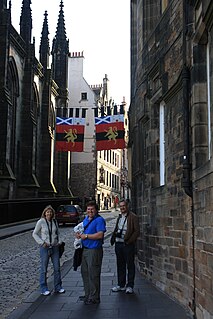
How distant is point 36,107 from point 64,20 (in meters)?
13.6

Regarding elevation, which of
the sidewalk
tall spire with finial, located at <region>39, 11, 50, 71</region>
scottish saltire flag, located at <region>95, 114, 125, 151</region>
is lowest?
the sidewalk

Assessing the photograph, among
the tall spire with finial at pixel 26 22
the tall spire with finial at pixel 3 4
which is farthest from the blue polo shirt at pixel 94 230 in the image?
the tall spire with finial at pixel 26 22

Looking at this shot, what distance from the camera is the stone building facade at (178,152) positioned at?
603 cm

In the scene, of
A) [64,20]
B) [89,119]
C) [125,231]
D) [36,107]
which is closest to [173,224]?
[125,231]

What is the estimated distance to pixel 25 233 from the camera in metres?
23.4

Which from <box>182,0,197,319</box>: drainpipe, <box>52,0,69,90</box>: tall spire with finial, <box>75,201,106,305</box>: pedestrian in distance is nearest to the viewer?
<box>182,0,197,319</box>: drainpipe

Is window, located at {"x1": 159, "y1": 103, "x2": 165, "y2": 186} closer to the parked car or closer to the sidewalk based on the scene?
the sidewalk

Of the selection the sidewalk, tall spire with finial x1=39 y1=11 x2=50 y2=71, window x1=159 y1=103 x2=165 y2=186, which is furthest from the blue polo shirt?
tall spire with finial x1=39 y1=11 x2=50 y2=71

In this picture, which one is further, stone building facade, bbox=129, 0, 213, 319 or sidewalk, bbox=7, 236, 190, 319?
sidewalk, bbox=7, 236, 190, 319

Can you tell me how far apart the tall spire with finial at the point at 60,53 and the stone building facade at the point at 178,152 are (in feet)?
133

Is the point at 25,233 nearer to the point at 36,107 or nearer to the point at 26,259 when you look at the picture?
the point at 26,259

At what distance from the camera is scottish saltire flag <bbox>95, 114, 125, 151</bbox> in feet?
Answer: 74.8

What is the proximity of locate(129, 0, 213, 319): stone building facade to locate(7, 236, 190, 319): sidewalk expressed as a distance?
0.92 ft

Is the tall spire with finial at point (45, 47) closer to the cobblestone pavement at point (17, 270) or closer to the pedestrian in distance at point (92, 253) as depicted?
the cobblestone pavement at point (17, 270)
